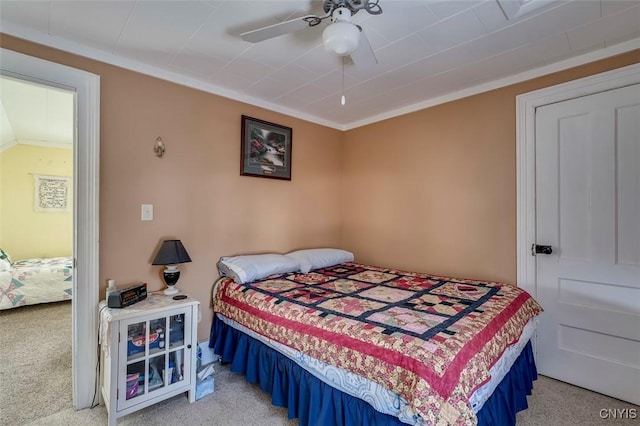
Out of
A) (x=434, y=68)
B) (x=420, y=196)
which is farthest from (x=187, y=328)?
(x=434, y=68)

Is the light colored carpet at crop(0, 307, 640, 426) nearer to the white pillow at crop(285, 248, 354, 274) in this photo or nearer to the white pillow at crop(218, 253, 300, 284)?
the white pillow at crop(218, 253, 300, 284)

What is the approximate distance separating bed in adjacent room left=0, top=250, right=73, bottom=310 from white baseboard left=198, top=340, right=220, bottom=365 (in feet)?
7.40

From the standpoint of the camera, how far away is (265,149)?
115 inches

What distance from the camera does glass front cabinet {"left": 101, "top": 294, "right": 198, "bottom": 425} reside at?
1696 millimetres

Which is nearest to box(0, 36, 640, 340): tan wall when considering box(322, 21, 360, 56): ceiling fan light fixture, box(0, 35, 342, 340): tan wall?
box(0, 35, 342, 340): tan wall

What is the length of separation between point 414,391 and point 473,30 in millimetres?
1972

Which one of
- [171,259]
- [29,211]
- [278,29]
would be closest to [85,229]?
[171,259]

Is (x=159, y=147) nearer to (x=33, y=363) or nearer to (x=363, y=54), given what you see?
(x=363, y=54)

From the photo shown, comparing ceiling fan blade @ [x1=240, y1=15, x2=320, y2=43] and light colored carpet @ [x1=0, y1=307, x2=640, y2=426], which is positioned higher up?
ceiling fan blade @ [x1=240, y1=15, x2=320, y2=43]

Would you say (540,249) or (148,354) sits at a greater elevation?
(540,249)

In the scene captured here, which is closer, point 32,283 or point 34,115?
point 34,115

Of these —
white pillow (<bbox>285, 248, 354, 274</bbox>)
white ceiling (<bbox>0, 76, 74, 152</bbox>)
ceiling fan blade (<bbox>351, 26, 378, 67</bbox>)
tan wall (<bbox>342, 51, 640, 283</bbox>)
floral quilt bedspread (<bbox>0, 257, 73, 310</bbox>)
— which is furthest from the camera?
floral quilt bedspread (<bbox>0, 257, 73, 310</bbox>)

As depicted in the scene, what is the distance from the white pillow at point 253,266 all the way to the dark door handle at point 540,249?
190cm

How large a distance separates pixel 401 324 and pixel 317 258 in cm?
146
